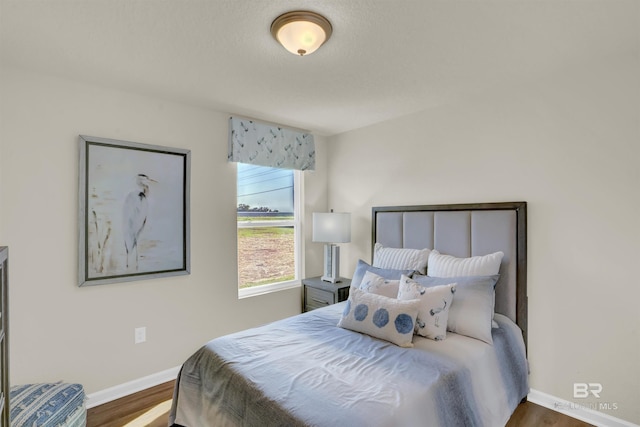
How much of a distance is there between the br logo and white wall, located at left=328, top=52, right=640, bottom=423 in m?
0.03

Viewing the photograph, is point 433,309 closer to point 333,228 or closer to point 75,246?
point 333,228

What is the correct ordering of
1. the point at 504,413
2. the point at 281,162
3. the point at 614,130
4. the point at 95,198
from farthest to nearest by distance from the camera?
the point at 281,162 < the point at 95,198 < the point at 614,130 < the point at 504,413

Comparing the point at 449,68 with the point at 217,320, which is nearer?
the point at 449,68

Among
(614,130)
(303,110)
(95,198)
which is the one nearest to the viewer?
(614,130)

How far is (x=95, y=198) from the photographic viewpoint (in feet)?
7.46

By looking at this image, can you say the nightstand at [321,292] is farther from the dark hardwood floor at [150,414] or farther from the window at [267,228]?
the dark hardwood floor at [150,414]

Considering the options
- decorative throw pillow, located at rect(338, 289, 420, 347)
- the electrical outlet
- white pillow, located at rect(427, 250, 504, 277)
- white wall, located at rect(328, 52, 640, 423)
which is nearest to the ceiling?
white wall, located at rect(328, 52, 640, 423)

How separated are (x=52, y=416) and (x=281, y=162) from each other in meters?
2.50

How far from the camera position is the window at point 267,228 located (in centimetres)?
316

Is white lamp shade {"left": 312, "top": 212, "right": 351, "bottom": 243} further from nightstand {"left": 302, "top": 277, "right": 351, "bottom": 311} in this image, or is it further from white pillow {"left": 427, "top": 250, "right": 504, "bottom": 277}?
white pillow {"left": 427, "top": 250, "right": 504, "bottom": 277}

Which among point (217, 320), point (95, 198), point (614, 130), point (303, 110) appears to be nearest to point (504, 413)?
point (614, 130)

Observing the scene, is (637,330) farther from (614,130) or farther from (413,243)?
(413,243)

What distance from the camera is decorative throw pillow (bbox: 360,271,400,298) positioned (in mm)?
2246

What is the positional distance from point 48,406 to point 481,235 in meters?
2.93
